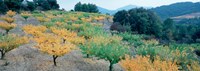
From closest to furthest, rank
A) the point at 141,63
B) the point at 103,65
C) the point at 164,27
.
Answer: the point at 141,63, the point at 103,65, the point at 164,27

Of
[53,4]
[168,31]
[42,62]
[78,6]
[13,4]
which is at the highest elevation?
[13,4]

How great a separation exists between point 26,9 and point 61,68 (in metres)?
62.5

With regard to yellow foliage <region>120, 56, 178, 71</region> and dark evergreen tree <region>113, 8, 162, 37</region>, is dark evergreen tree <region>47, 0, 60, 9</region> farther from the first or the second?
yellow foliage <region>120, 56, 178, 71</region>

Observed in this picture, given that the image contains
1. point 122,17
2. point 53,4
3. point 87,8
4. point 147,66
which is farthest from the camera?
point 87,8

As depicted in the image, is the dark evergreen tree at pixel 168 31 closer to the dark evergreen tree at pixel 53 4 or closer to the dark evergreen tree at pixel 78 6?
the dark evergreen tree at pixel 78 6

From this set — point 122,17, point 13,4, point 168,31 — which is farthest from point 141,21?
point 13,4

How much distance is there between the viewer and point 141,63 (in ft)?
59.8

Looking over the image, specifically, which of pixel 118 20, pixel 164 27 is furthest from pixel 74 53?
pixel 164 27

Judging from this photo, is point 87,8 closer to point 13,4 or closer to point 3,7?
point 13,4

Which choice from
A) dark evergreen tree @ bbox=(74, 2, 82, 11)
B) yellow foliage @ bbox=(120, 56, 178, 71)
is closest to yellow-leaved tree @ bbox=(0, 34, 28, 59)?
yellow foliage @ bbox=(120, 56, 178, 71)

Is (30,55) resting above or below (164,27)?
above

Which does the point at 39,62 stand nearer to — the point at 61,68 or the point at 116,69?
the point at 61,68

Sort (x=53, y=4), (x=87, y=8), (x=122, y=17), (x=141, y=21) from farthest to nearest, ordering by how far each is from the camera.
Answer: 1. (x=87, y=8)
2. (x=53, y=4)
3. (x=122, y=17)
4. (x=141, y=21)

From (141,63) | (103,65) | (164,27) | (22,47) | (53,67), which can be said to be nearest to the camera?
(141,63)
